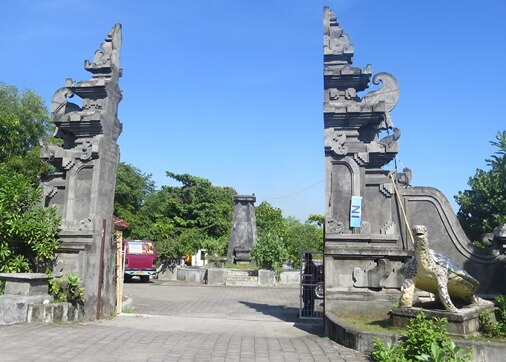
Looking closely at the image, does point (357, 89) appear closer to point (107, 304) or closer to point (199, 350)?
point (199, 350)

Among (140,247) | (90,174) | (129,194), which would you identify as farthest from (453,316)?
(129,194)

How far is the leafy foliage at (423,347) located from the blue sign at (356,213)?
10.4 feet

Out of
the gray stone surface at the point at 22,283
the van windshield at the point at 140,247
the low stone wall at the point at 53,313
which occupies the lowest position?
the low stone wall at the point at 53,313

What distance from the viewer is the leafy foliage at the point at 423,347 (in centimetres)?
524

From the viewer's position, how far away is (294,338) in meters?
8.08

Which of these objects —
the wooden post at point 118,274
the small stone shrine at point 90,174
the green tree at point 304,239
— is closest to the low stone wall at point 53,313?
the small stone shrine at point 90,174

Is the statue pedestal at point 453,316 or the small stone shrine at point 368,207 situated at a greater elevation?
the small stone shrine at point 368,207

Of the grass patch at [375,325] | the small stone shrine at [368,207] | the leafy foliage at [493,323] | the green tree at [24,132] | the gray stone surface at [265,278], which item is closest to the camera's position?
the grass patch at [375,325]

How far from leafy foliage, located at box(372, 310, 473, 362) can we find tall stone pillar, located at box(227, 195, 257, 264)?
22047mm

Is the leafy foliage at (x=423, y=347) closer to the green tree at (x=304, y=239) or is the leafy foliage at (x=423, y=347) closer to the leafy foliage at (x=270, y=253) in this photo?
the leafy foliage at (x=270, y=253)

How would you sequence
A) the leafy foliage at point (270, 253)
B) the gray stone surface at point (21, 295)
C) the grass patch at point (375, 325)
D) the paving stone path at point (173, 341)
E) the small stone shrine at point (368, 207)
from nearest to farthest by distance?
the paving stone path at point (173, 341) < the grass patch at point (375, 325) < the gray stone surface at point (21, 295) < the small stone shrine at point (368, 207) < the leafy foliage at point (270, 253)

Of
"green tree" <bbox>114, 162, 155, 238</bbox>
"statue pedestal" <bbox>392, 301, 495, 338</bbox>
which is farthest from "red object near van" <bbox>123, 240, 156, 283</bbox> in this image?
"statue pedestal" <bbox>392, 301, 495, 338</bbox>

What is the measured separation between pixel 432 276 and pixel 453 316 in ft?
2.24

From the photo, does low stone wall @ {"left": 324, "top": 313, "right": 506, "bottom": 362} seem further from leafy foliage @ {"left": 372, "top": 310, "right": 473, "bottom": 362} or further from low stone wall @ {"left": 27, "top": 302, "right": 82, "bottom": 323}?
low stone wall @ {"left": 27, "top": 302, "right": 82, "bottom": 323}
